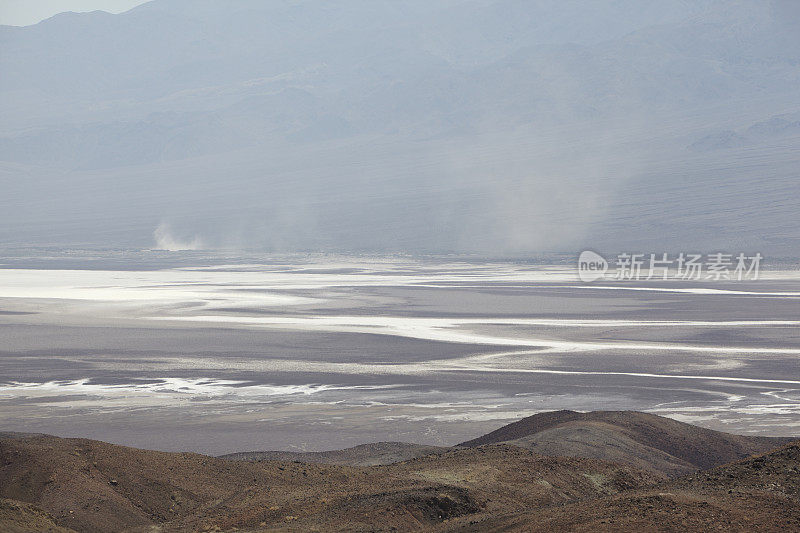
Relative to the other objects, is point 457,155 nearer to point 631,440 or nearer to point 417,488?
point 631,440

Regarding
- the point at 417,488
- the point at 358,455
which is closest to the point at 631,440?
the point at 358,455

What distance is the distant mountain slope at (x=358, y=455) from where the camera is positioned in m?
13.9

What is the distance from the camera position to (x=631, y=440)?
574 inches

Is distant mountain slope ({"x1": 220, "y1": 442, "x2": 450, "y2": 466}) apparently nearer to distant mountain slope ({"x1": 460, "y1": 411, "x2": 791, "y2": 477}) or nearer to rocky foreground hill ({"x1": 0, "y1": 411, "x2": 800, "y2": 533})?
rocky foreground hill ({"x1": 0, "y1": 411, "x2": 800, "y2": 533})

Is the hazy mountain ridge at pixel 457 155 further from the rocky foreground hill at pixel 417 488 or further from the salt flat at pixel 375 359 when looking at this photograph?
the rocky foreground hill at pixel 417 488

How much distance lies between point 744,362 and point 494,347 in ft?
18.8

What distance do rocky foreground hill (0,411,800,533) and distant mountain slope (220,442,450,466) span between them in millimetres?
39

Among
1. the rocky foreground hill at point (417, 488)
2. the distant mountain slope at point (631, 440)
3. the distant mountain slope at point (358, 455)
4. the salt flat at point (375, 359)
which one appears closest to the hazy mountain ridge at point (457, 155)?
the salt flat at point (375, 359)

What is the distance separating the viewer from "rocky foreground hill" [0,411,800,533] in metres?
8.34

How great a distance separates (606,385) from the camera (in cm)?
2120

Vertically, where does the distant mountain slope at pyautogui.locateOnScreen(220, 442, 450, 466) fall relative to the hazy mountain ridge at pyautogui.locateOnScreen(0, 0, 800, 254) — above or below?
below

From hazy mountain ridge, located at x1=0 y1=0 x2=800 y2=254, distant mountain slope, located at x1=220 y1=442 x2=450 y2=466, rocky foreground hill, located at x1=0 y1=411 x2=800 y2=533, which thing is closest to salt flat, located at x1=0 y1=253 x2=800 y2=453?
distant mountain slope, located at x1=220 y1=442 x2=450 y2=466

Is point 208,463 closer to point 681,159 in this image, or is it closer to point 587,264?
point 587,264

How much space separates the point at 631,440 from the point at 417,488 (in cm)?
485
